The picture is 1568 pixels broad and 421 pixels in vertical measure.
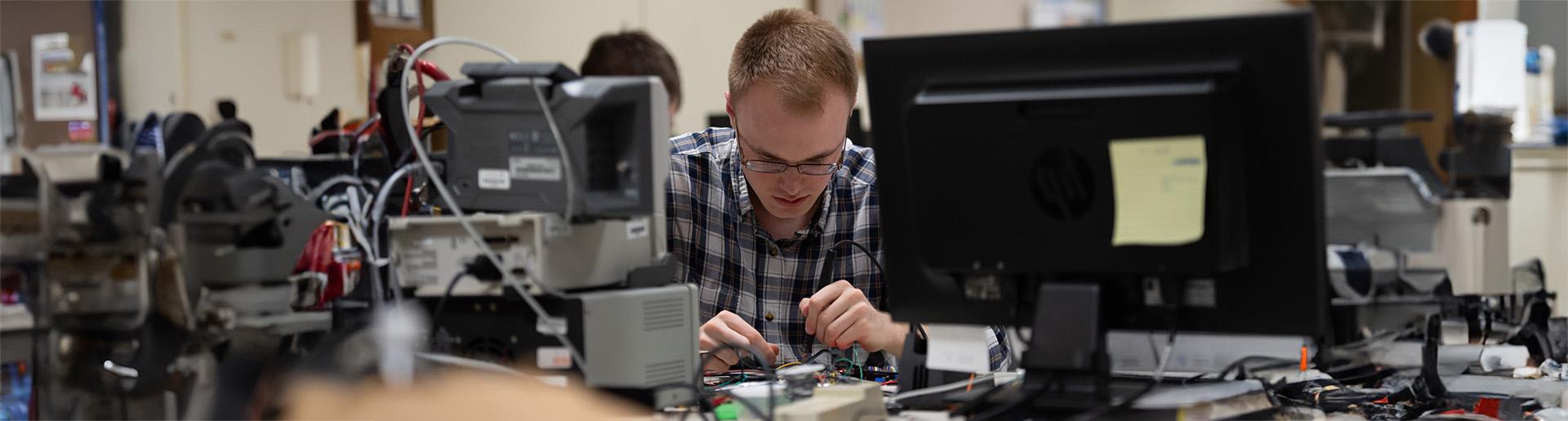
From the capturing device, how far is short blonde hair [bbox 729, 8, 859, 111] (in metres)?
1.72

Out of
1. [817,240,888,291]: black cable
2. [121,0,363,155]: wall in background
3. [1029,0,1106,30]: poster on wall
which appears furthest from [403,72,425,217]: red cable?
[1029,0,1106,30]: poster on wall

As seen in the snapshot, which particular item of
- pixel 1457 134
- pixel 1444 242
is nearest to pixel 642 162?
pixel 1444 242

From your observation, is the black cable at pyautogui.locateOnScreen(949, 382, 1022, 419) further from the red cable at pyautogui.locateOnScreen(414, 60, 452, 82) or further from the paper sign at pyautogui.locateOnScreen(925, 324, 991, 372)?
the red cable at pyautogui.locateOnScreen(414, 60, 452, 82)

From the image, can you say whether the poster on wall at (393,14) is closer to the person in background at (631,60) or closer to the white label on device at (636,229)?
the person in background at (631,60)

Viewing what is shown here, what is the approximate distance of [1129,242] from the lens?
3.61 ft

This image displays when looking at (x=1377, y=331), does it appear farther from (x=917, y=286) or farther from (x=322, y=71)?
(x=322, y=71)

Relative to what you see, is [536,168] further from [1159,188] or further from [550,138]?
[1159,188]

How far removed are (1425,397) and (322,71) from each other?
9.26ft

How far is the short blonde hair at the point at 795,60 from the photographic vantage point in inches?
67.6

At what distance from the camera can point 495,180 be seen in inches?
47.8

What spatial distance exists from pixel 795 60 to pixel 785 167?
0.16 m

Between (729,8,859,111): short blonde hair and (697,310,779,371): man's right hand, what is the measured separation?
14.0 inches

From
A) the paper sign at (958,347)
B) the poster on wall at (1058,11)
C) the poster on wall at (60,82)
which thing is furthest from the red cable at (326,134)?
the poster on wall at (1058,11)

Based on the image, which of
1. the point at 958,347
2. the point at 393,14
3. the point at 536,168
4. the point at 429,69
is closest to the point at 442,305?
the point at 536,168
